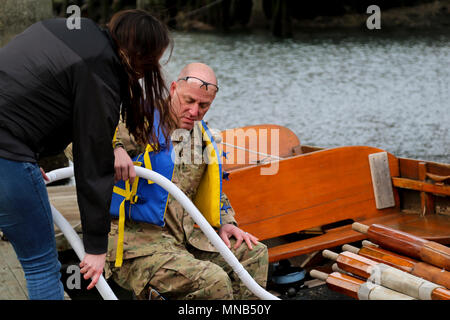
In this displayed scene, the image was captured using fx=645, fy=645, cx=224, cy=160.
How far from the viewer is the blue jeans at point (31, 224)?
1888mm

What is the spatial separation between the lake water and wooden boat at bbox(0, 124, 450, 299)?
17.1 ft

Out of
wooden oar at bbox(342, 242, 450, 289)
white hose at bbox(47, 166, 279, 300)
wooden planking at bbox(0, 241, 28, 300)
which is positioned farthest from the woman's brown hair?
wooden oar at bbox(342, 242, 450, 289)

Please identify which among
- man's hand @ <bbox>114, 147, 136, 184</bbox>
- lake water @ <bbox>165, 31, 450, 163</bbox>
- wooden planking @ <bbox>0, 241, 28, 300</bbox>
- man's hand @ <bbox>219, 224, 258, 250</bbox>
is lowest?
lake water @ <bbox>165, 31, 450, 163</bbox>

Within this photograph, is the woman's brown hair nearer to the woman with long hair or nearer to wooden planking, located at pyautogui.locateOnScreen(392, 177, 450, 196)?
the woman with long hair

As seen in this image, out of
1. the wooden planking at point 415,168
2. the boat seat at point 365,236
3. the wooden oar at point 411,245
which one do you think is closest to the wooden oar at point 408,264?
the wooden oar at point 411,245

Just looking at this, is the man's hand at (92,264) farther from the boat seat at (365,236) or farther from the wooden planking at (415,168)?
the wooden planking at (415,168)

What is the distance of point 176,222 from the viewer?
287 cm

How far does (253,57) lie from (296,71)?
240 centimetres

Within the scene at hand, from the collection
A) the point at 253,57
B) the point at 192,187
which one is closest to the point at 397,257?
the point at 192,187

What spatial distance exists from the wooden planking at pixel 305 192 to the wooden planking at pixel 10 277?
1.28 meters

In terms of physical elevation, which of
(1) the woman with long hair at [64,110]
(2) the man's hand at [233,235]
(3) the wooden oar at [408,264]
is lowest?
(3) the wooden oar at [408,264]

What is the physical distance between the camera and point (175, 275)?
2.60 meters

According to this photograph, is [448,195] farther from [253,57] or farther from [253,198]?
[253,57]

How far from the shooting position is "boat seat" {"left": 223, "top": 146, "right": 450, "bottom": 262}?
3.99 meters
